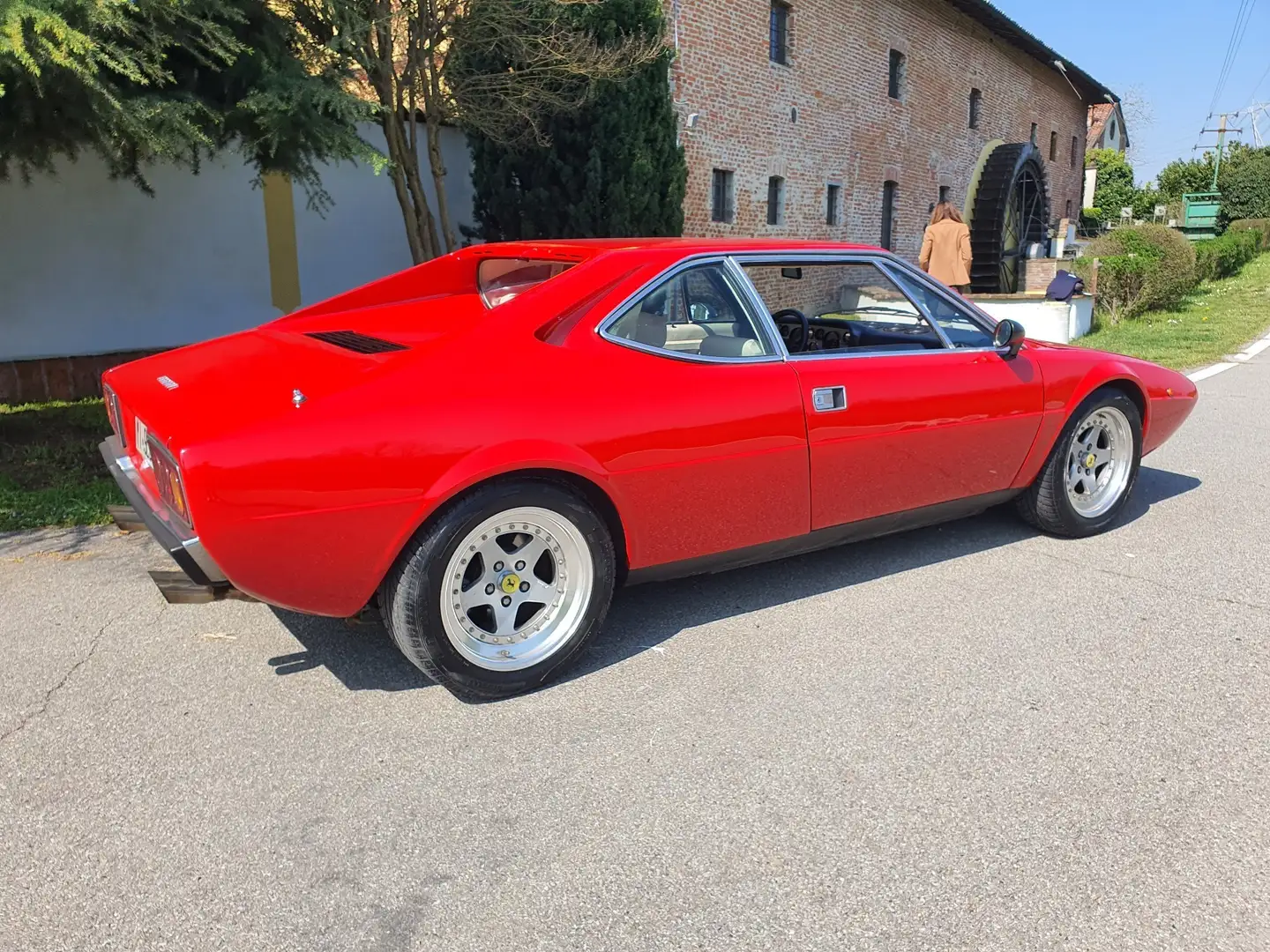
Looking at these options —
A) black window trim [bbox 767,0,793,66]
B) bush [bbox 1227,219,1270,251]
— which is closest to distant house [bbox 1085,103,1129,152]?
bush [bbox 1227,219,1270,251]

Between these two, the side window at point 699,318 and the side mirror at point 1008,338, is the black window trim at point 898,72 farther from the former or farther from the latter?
the side window at point 699,318

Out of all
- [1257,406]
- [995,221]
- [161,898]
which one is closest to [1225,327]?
[995,221]

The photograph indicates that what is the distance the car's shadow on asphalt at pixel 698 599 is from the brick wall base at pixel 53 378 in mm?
6746

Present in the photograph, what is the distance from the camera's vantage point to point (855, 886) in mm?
2260

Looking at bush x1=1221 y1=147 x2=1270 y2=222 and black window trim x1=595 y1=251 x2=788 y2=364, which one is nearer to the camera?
black window trim x1=595 y1=251 x2=788 y2=364

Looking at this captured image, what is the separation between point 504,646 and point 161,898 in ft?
4.03

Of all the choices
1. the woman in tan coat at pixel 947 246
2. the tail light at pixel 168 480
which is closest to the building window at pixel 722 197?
the woman in tan coat at pixel 947 246

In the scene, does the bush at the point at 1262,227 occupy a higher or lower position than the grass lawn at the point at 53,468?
higher

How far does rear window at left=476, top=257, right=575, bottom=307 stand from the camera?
12.6ft

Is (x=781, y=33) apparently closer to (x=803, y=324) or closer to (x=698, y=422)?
(x=803, y=324)

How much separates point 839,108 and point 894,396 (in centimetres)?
1648

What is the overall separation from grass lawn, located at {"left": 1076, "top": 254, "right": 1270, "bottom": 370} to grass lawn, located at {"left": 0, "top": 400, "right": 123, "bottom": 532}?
1054 cm

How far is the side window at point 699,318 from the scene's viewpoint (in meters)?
3.46

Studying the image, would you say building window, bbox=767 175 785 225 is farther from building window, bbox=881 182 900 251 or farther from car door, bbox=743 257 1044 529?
car door, bbox=743 257 1044 529
